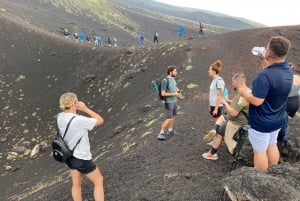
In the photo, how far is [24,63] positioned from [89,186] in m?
36.6

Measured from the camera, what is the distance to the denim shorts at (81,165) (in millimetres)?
9125

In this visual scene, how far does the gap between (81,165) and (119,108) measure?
2244cm

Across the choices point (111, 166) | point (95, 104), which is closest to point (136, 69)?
point (95, 104)

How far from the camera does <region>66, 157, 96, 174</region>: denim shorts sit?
912 cm

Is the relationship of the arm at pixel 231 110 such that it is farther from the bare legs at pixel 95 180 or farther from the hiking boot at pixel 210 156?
the bare legs at pixel 95 180

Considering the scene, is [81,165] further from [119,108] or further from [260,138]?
[119,108]

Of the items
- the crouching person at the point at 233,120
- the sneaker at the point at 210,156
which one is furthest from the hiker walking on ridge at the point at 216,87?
the crouching person at the point at 233,120

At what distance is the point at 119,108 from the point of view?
31.6m

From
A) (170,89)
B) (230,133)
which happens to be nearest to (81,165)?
(230,133)

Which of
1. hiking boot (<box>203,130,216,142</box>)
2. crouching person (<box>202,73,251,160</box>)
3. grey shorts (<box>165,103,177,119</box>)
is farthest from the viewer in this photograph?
grey shorts (<box>165,103,177,119</box>)

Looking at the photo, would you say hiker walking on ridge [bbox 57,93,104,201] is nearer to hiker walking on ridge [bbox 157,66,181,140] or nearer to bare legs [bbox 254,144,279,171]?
bare legs [bbox 254,144,279,171]

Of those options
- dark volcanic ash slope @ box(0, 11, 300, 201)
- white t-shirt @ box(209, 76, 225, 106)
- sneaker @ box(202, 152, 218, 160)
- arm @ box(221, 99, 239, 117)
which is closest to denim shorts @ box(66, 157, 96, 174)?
dark volcanic ash slope @ box(0, 11, 300, 201)

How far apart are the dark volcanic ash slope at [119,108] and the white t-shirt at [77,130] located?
2875mm

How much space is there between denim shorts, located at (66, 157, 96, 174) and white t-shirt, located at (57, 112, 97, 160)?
111 millimetres
